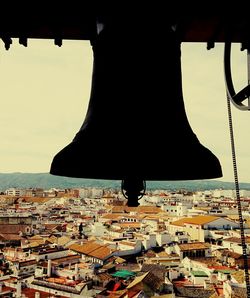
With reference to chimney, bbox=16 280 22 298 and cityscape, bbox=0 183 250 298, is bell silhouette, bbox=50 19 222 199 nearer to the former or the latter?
cityscape, bbox=0 183 250 298

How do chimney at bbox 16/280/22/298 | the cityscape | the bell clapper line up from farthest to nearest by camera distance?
the cityscape
chimney at bbox 16/280/22/298
the bell clapper

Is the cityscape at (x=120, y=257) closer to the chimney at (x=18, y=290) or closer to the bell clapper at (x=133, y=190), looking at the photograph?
the chimney at (x=18, y=290)

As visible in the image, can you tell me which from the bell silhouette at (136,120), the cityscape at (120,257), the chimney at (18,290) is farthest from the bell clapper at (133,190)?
the chimney at (18,290)

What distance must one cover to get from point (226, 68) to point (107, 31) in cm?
27

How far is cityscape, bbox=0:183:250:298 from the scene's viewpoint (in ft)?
31.3

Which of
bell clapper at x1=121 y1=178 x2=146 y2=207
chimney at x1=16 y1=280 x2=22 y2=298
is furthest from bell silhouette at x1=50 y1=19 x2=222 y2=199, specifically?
chimney at x1=16 y1=280 x2=22 y2=298

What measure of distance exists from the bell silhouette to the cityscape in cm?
155

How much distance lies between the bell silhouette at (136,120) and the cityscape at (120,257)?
Result: 155cm

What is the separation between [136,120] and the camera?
0.73 metres

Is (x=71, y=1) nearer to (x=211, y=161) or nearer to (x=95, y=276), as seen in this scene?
(x=211, y=161)

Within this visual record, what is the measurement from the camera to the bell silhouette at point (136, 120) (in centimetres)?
67

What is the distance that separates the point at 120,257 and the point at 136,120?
14517 mm

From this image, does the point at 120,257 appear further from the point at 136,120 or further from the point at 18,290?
the point at 136,120

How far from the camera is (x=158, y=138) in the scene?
71 cm
